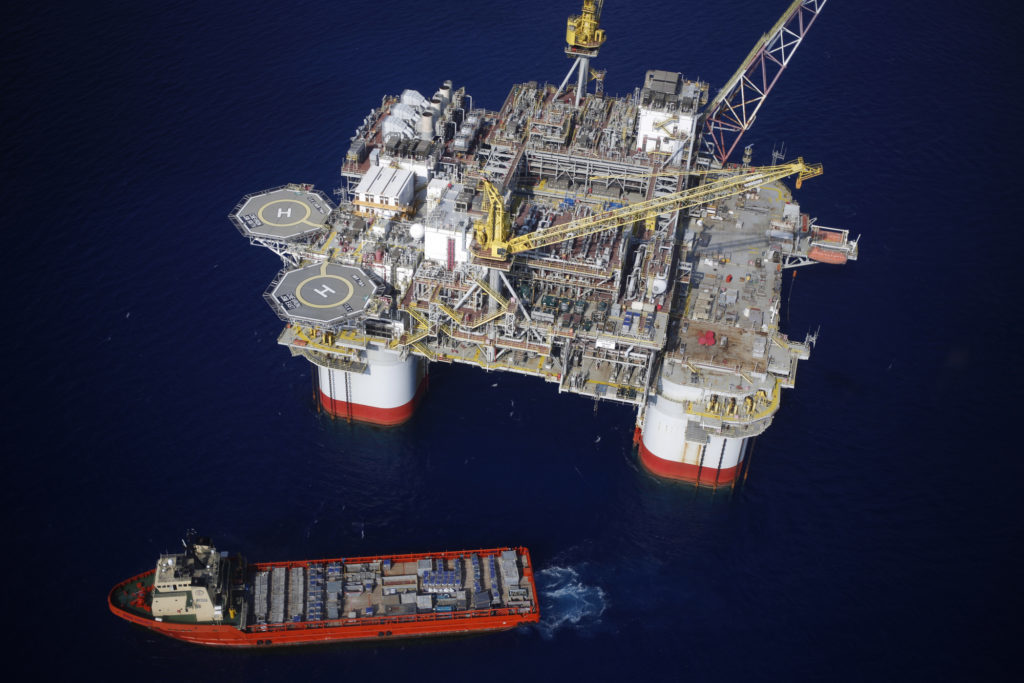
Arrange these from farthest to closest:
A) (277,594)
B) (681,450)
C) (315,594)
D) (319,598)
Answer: (681,450) < (277,594) < (315,594) < (319,598)

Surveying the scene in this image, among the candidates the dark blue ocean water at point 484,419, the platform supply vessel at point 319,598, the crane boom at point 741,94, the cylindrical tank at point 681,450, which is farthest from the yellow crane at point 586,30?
the platform supply vessel at point 319,598

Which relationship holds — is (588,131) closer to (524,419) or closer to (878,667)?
(524,419)

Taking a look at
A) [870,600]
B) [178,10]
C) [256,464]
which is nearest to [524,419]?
[256,464]

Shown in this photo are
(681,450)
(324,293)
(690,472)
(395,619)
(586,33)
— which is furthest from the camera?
(586,33)

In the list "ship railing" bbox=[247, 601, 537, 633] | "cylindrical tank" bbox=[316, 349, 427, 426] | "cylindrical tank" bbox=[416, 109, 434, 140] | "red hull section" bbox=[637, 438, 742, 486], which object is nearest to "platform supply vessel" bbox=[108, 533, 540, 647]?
"ship railing" bbox=[247, 601, 537, 633]

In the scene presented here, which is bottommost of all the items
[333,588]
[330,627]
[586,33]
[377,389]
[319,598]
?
[330,627]

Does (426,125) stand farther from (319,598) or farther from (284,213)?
(319,598)

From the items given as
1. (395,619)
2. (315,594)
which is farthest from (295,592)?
(395,619)
